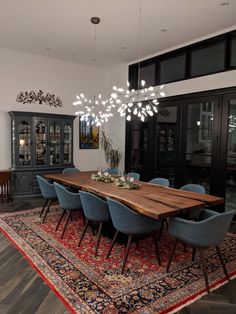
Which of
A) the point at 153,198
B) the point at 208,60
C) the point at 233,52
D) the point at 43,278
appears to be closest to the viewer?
the point at 43,278

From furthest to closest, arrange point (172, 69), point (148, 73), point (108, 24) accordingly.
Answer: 1. point (148, 73)
2. point (172, 69)
3. point (108, 24)

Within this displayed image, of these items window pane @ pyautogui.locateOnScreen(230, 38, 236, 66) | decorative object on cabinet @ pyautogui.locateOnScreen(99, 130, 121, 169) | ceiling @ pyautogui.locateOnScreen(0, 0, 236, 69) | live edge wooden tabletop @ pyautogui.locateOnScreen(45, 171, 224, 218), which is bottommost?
live edge wooden tabletop @ pyautogui.locateOnScreen(45, 171, 224, 218)

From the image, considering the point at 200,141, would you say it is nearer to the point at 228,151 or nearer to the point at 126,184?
the point at 228,151

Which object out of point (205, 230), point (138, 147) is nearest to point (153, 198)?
point (205, 230)

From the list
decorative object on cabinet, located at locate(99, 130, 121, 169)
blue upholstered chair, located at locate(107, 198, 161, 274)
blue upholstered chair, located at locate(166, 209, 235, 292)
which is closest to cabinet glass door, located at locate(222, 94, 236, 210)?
blue upholstered chair, located at locate(166, 209, 235, 292)

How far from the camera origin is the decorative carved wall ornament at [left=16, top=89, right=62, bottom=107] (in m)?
6.33

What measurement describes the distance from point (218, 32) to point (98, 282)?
486cm

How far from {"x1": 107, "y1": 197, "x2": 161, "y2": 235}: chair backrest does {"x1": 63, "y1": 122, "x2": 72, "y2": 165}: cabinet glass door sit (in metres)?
3.99

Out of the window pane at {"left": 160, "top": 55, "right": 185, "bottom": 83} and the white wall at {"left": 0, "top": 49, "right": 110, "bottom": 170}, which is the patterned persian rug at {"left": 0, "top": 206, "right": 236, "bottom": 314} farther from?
the window pane at {"left": 160, "top": 55, "right": 185, "bottom": 83}

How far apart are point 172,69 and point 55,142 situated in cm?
343

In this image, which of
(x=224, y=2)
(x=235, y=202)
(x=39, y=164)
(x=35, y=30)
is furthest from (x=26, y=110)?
(x=235, y=202)

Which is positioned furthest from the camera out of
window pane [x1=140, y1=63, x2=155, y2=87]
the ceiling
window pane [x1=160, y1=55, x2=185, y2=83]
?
window pane [x1=140, y1=63, x2=155, y2=87]

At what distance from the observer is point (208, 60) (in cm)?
516

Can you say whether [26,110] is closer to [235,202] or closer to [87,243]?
[87,243]
